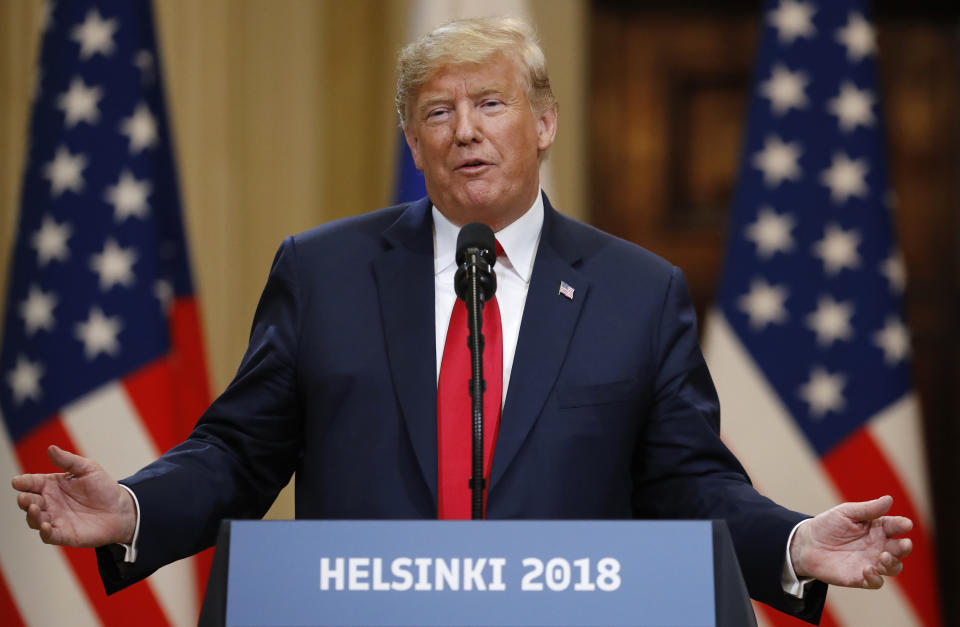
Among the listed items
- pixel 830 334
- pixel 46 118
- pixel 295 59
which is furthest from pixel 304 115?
pixel 830 334

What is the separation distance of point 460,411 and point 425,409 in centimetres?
6

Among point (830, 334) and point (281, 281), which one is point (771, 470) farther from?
point (281, 281)

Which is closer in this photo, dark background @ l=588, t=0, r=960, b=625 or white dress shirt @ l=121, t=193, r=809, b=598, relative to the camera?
white dress shirt @ l=121, t=193, r=809, b=598

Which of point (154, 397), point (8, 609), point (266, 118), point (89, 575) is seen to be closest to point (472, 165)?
point (154, 397)

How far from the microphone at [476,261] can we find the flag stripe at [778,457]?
2.00 metres

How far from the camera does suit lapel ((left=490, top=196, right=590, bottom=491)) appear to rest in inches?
72.2

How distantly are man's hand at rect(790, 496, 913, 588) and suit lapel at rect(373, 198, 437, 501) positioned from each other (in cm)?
60

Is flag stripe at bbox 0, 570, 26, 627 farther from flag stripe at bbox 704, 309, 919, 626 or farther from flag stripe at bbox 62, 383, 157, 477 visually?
flag stripe at bbox 704, 309, 919, 626

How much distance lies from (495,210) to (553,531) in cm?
80

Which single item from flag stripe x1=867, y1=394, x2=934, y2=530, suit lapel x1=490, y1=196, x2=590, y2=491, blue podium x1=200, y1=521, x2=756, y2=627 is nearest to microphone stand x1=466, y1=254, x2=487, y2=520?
blue podium x1=200, y1=521, x2=756, y2=627

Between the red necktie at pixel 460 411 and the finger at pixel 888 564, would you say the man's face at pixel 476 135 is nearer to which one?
the red necktie at pixel 460 411

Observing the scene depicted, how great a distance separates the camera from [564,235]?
211 cm

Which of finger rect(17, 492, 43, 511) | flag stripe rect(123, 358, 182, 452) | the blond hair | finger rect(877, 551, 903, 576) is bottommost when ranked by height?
flag stripe rect(123, 358, 182, 452)

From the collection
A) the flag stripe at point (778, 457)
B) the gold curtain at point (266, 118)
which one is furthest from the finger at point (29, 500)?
the gold curtain at point (266, 118)
